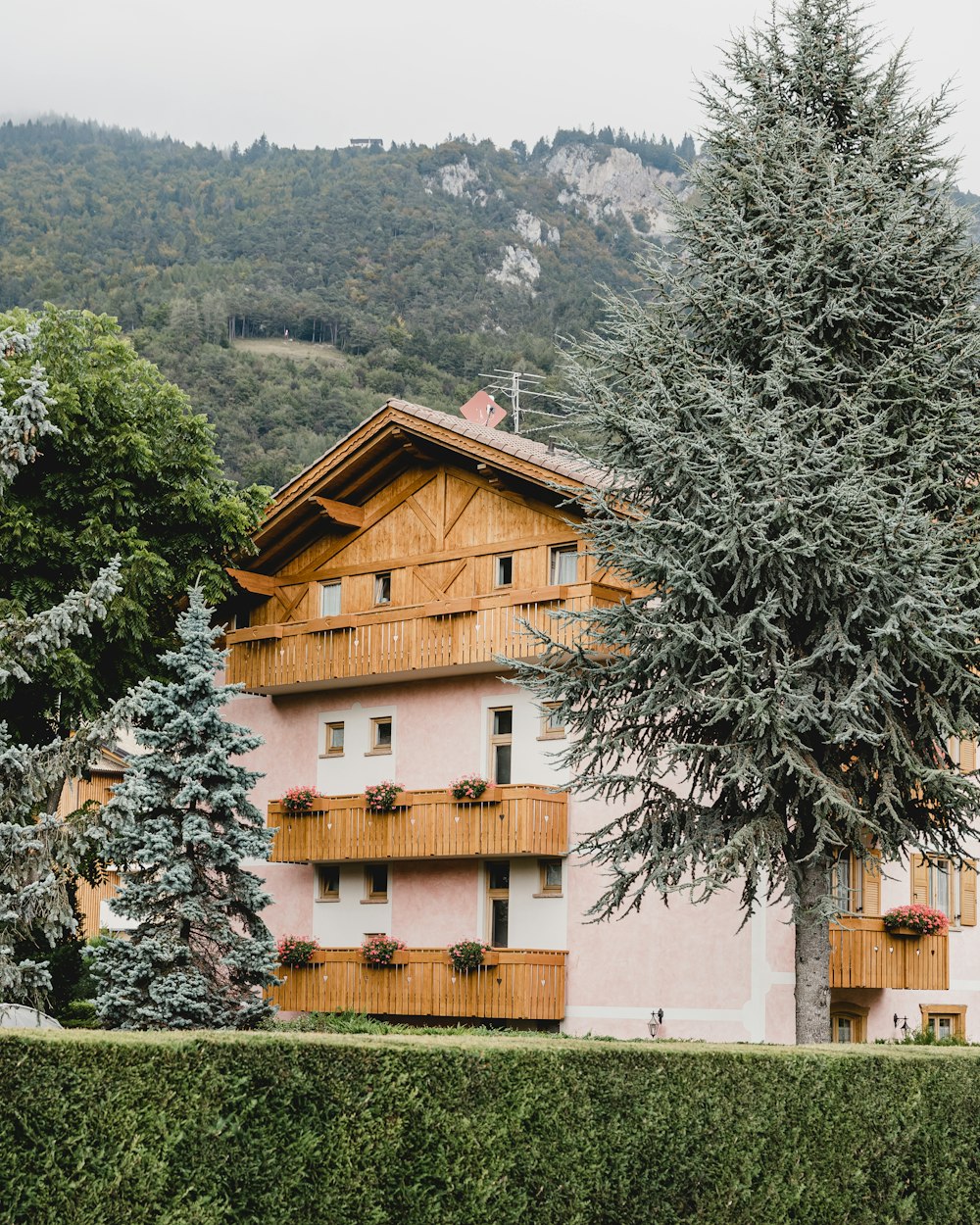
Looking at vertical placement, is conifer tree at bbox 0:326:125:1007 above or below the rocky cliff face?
below

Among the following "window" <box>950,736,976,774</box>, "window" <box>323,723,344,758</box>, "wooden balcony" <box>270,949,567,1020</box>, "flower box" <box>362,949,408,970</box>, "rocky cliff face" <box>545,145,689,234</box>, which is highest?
"rocky cliff face" <box>545,145,689,234</box>

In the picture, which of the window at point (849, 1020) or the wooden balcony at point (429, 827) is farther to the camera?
the wooden balcony at point (429, 827)

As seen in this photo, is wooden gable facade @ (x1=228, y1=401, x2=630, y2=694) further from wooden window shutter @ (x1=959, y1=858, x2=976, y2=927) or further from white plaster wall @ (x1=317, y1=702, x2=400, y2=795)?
wooden window shutter @ (x1=959, y1=858, x2=976, y2=927)

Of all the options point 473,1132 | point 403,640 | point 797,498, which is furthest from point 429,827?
point 473,1132

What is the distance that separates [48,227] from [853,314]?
3755 inches

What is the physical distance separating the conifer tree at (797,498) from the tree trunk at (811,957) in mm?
42

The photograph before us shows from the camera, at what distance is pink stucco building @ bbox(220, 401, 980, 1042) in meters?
27.7

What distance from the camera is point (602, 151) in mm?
197125

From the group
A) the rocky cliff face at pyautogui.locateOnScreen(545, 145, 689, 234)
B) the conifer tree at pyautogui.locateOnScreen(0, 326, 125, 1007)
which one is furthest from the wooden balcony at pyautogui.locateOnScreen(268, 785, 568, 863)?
the rocky cliff face at pyautogui.locateOnScreen(545, 145, 689, 234)

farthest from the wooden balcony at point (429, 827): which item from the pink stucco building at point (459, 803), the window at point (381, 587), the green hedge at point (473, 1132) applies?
the green hedge at point (473, 1132)

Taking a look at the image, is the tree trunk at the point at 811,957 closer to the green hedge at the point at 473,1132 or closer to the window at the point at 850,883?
the window at the point at 850,883

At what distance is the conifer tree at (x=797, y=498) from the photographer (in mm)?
20625

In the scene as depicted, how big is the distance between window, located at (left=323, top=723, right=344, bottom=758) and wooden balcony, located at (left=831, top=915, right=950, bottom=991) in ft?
35.8

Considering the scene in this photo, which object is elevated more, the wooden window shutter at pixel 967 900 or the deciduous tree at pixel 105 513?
the deciduous tree at pixel 105 513
